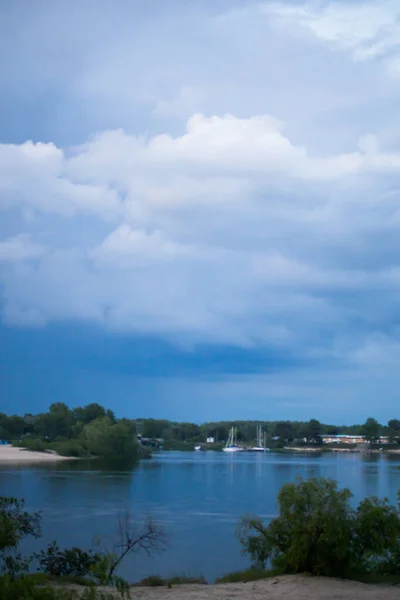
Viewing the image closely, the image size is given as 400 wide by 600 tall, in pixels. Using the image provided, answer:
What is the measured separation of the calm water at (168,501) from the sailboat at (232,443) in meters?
84.5

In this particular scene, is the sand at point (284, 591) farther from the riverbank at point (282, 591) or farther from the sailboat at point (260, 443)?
the sailboat at point (260, 443)

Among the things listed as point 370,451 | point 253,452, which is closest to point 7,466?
point 253,452

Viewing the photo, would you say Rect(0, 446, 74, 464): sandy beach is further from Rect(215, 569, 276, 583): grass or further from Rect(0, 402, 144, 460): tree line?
Rect(215, 569, 276, 583): grass

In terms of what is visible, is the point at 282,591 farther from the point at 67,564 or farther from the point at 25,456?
the point at 25,456

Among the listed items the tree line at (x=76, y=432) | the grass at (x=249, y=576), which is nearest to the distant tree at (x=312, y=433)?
the tree line at (x=76, y=432)

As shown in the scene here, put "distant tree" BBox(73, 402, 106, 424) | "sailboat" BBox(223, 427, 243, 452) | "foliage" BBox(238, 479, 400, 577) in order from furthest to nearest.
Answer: "sailboat" BBox(223, 427, 243, 452) < "distant tree" BBox(73, 402, 106, 424) < "foliage" BBox(238, 479, 400, 577)

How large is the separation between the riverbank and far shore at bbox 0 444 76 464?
84568 mm

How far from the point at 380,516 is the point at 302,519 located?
2.22 meters

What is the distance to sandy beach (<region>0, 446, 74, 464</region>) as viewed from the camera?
104912 millimetres

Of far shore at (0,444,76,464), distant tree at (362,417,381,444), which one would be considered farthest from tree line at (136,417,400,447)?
far shore at (0,444,76,464)

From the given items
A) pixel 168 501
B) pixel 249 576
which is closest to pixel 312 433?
pixel 168 501

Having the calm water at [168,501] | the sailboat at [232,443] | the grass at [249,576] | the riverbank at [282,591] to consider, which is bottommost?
the calm water at [168,501]

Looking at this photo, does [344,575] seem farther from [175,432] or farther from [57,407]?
[175,432]

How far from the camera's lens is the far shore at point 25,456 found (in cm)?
10489
